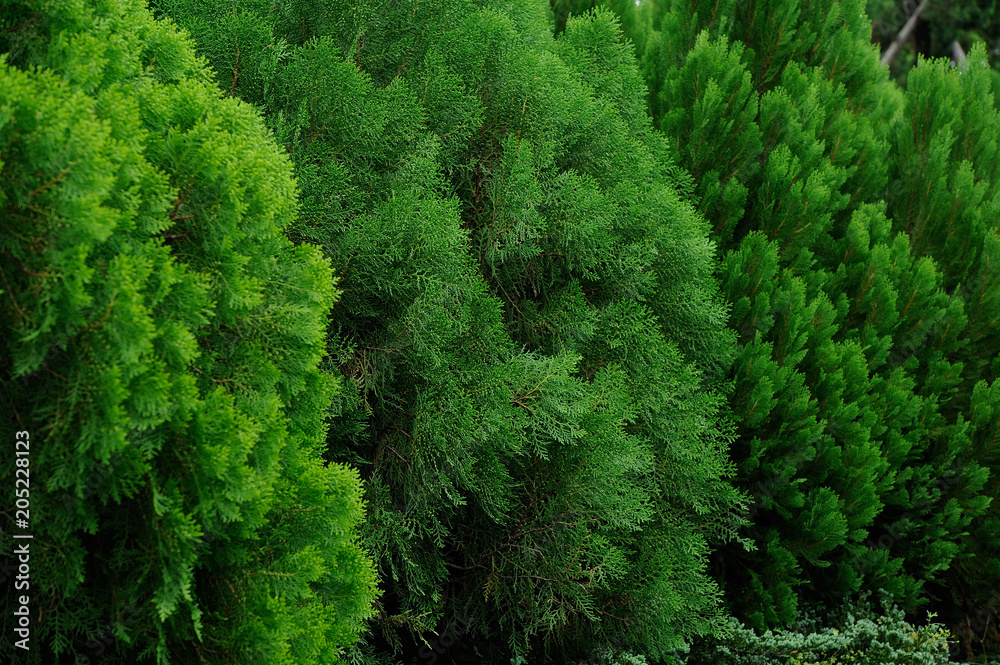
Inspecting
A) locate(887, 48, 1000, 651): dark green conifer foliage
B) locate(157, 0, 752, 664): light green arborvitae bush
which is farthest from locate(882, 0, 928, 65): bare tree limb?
locate(157, 0, 752, 664): light green arborvitae bush

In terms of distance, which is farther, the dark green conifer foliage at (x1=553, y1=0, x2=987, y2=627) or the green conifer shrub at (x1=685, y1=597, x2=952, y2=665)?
the dark green conifer foliage at (x1=553, y1=0, x2=987, y2=627)

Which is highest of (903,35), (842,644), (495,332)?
(903,35)

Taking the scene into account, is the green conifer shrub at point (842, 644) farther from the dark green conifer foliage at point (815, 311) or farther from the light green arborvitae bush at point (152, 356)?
the light green arborvitae bush at point (152, 356)

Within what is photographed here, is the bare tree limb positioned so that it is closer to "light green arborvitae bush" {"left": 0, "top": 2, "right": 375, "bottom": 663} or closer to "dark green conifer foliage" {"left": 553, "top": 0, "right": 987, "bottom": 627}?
"dark green conifer foliage" {"left": 553, "top": 0, "right": 987, "bottom": 627}

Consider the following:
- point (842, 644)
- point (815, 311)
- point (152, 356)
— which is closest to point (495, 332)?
point (152, 356)

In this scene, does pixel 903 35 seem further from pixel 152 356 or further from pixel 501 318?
pixel 152 356

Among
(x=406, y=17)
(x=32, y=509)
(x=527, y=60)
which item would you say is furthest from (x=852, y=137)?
(x=32, y=509)
